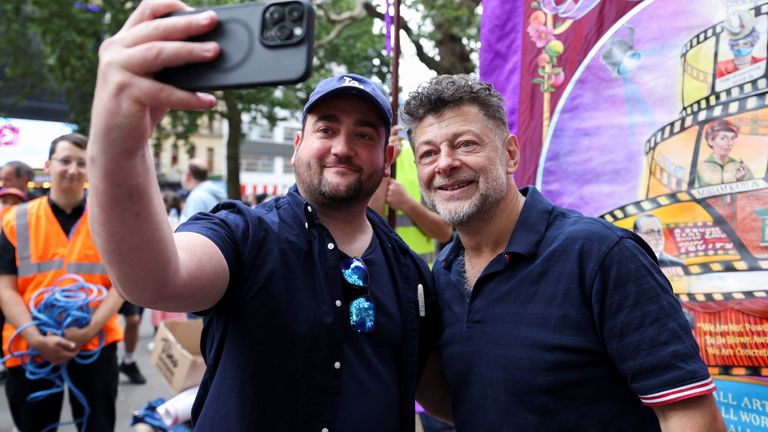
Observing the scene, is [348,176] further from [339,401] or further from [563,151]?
[563,151]

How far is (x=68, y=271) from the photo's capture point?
324cm

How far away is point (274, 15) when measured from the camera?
0.88 m

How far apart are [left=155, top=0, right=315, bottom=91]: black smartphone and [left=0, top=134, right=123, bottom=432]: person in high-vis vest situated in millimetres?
2746

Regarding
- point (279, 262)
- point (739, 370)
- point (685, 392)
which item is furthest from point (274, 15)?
point (739, 370)

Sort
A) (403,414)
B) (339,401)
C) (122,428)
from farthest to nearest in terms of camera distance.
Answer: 1. (122,428)
2. (403,414)
3. (339,401)

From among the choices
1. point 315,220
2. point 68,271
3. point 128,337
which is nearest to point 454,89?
point 315,220

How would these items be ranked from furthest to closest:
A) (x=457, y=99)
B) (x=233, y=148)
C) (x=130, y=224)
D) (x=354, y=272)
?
(x=233, y=148) < (x=457, y=99) < (x=354, y=272) < (x=130, y=224)

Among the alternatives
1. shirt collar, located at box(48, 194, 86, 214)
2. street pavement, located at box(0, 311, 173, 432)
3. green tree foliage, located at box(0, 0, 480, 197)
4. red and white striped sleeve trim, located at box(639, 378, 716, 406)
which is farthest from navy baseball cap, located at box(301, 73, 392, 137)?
green tree foliage, located at box(0, 0, 480, 197)

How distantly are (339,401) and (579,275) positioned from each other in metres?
0.77

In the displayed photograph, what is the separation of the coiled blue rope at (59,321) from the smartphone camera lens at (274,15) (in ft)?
9.35

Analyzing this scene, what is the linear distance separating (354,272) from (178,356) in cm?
168

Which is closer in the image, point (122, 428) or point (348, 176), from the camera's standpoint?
point (348, 176)

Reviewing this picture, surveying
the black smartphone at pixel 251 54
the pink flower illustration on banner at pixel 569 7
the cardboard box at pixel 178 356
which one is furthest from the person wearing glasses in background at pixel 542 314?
the cardboard box at pixel 178 356

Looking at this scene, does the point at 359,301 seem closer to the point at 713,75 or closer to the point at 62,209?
the point at 713,75
